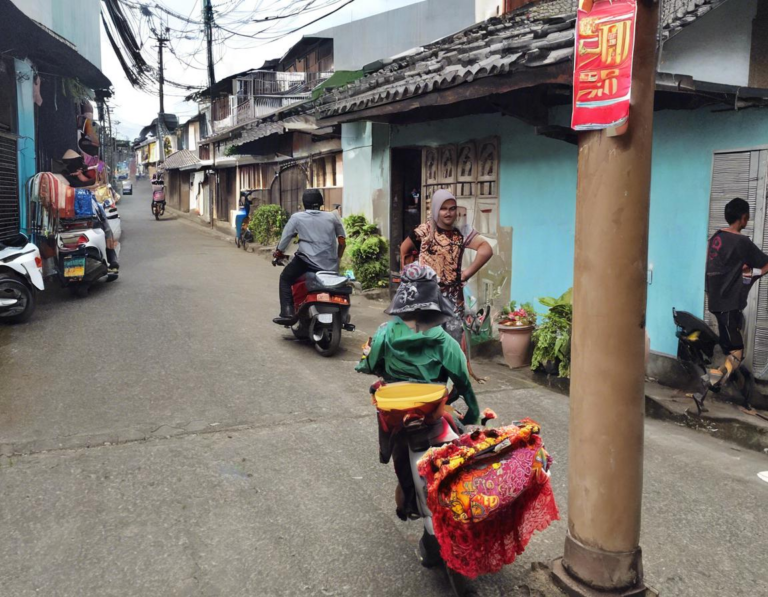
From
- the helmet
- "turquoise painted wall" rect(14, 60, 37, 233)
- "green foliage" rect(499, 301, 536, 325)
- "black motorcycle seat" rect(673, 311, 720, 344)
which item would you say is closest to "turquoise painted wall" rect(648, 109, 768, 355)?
"black motorcycle seat" rect(673, 311, 720, 344)

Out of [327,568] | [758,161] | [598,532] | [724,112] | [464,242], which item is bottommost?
[327,568]

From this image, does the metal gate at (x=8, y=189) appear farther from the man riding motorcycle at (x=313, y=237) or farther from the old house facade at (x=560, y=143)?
the old house facade at (x=560, y=143)

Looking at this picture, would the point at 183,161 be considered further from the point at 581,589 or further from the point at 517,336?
the point at 581,589

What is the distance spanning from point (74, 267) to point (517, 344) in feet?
21.9

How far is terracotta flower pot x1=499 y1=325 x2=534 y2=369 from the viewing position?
7.89 m

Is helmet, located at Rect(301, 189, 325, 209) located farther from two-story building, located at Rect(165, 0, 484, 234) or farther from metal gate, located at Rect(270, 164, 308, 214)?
metal gate, located at Rect(270, 164, 308, 214)

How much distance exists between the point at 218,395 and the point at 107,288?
6265 mm

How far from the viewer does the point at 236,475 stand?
461 cm

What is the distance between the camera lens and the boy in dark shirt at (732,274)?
19.6 feet

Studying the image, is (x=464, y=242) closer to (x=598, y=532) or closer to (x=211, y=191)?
(x=598, y=532)

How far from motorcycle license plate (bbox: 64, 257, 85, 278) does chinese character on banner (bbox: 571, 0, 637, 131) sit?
907 cm

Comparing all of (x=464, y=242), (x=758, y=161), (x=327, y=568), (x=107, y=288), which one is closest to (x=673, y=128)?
(x=758, y=161)

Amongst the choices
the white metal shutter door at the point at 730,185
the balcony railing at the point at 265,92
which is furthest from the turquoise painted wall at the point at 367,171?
the balcony railing at the point at 265,92

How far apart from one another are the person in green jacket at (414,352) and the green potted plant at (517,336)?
433cm
